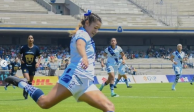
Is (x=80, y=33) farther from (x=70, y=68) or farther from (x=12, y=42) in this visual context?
(x=12, y=42)

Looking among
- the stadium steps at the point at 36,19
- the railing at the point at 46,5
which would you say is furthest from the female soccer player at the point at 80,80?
the railing at the point at 46,5

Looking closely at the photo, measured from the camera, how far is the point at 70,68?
8.83 meters

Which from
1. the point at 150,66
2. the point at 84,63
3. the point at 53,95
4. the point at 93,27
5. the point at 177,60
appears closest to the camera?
the point at 84,63

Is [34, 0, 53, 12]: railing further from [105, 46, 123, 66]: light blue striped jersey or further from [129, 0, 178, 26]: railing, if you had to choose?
[105, 46, 123, 66]: light blue striped jersey

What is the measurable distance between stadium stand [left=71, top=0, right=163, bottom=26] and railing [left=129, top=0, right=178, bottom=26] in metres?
1.38

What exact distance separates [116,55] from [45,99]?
15.0 meters

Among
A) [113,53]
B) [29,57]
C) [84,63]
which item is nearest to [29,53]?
[29,57]

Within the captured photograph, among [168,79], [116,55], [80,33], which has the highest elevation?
[80,33]

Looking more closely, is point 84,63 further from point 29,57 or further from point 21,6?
point 21,6

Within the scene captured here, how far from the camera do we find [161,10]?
73.1m

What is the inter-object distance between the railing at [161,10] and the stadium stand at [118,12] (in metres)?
1.38

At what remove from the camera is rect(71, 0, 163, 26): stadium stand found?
223 feet

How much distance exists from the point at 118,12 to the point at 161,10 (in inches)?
269

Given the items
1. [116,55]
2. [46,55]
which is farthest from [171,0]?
[116,55]
